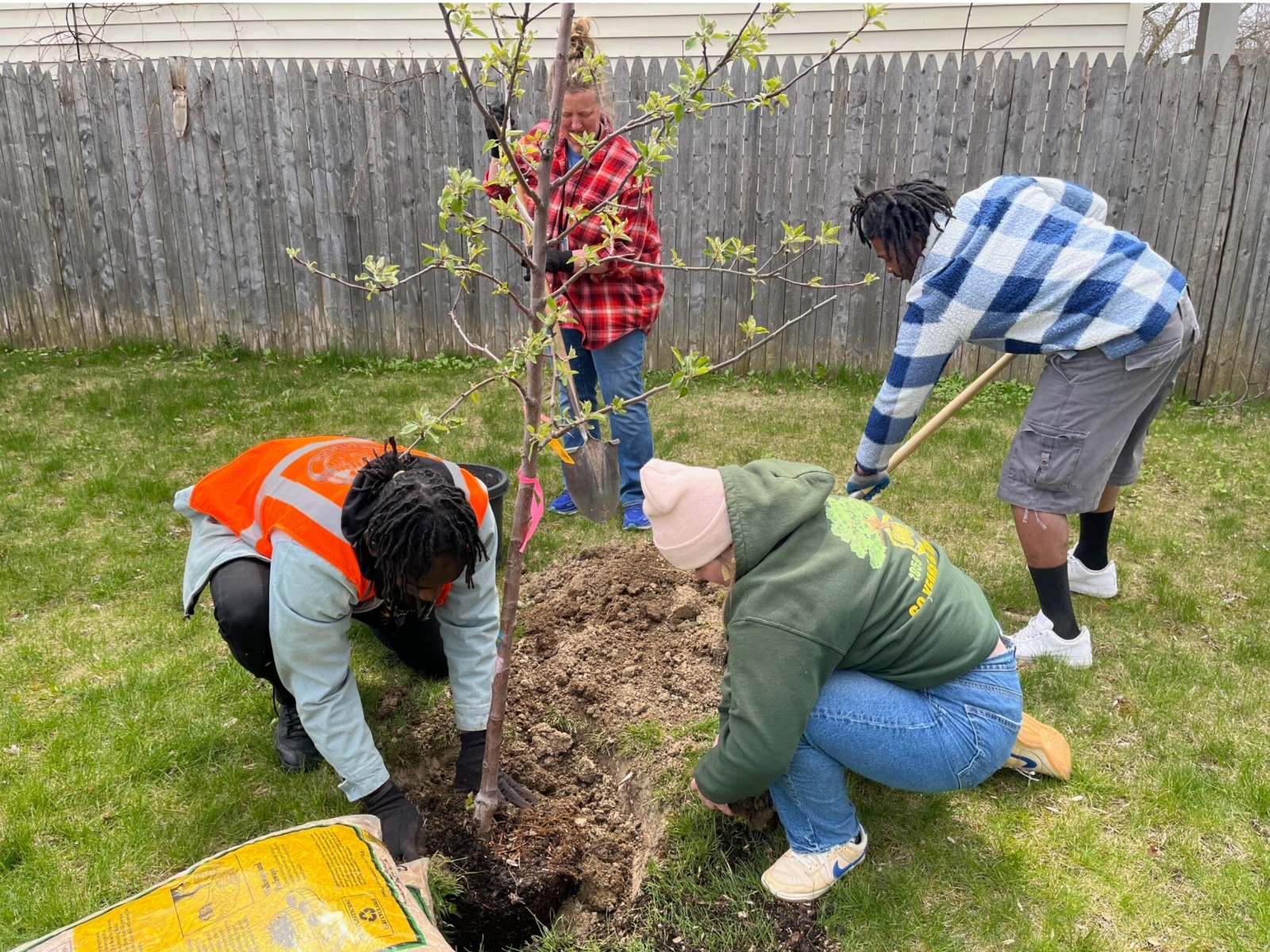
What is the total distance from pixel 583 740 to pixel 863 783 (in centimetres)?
84

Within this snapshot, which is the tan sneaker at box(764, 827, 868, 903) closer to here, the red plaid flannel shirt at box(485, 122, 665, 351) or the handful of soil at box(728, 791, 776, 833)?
the handful of soil at box(728, 791, 776, 833)

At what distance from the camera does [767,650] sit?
6.19 ft

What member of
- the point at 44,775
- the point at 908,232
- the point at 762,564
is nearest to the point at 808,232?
the point at 908,232

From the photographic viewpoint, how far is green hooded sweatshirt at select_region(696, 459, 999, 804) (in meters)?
1.89

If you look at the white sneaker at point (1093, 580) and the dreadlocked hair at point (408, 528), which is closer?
the dreadlocked hair at point (408, 528)

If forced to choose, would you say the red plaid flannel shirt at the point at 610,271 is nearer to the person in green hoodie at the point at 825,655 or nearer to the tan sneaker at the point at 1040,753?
the person in green hoodie at the point at 825,655

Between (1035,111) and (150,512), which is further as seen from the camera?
(1035,111)

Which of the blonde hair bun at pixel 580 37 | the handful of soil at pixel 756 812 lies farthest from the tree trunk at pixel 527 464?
the blonde hair bun at pixel 580 37

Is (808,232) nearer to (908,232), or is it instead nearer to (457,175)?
(908,232)

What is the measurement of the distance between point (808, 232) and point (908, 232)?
12.7 feet

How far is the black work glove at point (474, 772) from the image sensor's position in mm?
2504

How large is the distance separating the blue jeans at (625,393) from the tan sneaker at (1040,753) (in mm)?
1984

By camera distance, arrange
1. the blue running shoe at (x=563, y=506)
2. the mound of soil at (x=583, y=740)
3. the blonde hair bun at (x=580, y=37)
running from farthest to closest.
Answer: the blue running shoe at (x=563, y=506) < the blonde hair bun at (x=580, y=37) < the mound of soil at (x=583, y=740)

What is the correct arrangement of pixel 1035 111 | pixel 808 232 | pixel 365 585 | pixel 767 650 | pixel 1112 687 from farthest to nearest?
pixel 808 232 < pixel 1035 111 < pixel 1112 687 < pixel 365 585 < pixel 767 650
